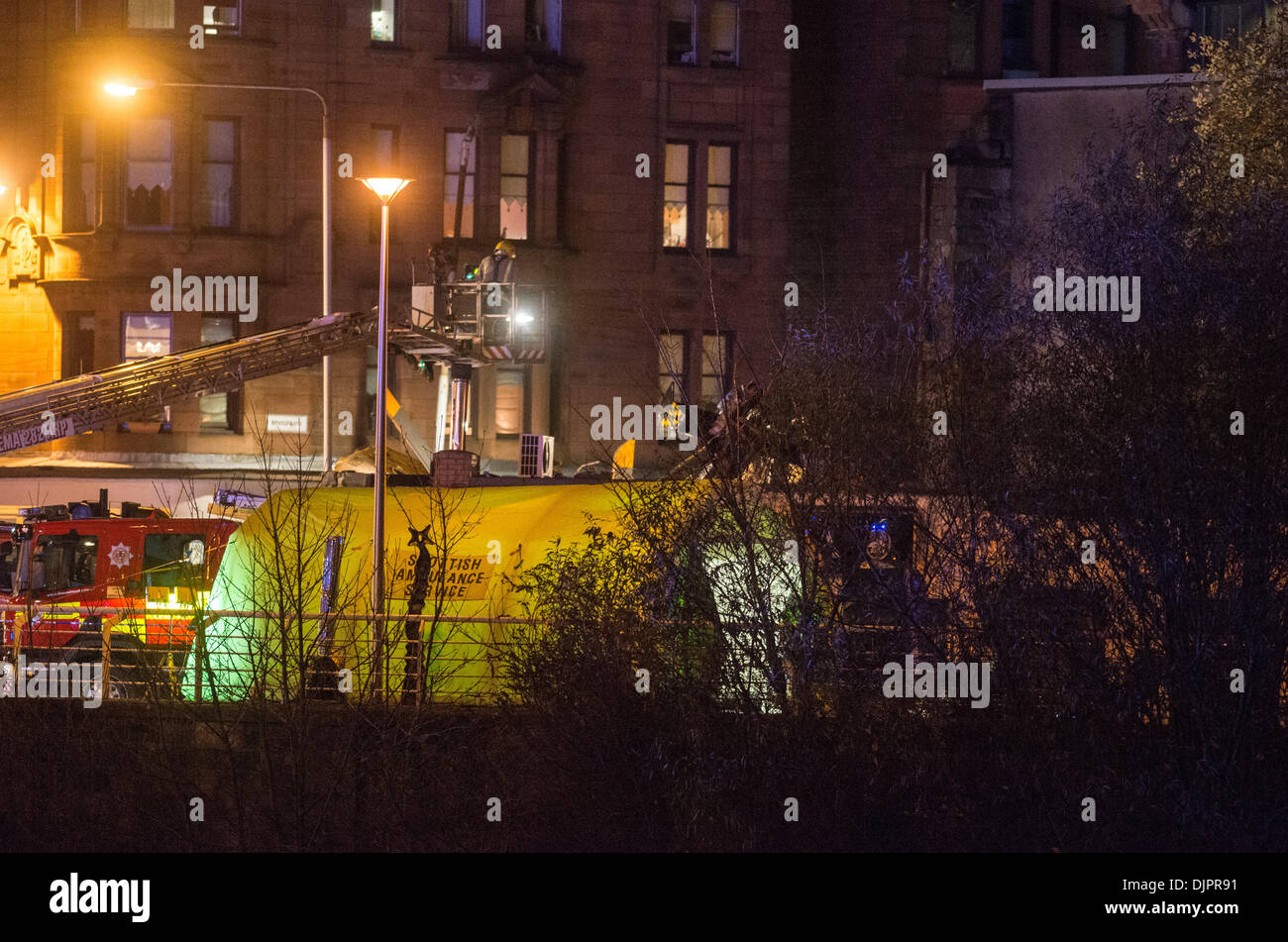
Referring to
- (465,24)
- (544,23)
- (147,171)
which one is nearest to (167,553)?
(147,171)

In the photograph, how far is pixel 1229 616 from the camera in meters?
15.5

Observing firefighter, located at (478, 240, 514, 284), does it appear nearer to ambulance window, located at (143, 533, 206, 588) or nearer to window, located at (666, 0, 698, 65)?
ambulance window, located at (143, 533, 206, 588)

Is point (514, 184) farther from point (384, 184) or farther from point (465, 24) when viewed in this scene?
point (384, 184)

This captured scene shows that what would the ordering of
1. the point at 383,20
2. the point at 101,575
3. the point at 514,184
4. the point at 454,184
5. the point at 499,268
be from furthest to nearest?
the point at 514,184 → the point at 454,184 → the point at 383,20 → the point at 499,268 → the point at 101,575

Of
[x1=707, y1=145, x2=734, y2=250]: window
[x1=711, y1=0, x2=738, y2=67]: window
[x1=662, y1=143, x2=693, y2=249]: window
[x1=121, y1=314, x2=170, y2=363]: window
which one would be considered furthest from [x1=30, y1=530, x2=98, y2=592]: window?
[x1=711, y1=0, x2=738, y2=67]: window

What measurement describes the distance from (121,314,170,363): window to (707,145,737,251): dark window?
1406 centimetres

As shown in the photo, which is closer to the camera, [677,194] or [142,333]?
[142,333]

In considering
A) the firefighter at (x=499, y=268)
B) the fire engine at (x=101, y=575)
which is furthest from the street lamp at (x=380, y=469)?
the firefighter at (x=499, y=268)

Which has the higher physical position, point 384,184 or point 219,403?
point 384,184

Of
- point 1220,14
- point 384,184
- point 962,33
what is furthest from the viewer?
point 1220,14

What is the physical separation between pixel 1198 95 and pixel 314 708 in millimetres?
17016

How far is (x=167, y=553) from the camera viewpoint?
2164 centimetres

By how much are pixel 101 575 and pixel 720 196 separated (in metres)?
24.5

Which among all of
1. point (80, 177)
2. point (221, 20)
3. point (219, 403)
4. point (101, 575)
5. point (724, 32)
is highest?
point (724, 32)
